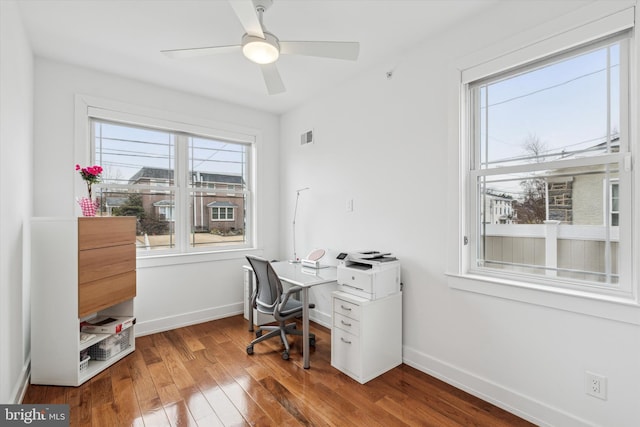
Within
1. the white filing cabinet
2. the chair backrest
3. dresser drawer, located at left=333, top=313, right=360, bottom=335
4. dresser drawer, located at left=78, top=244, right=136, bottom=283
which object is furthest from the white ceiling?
dresser drawer, located at left=333, top=313, right=360, bottom=335

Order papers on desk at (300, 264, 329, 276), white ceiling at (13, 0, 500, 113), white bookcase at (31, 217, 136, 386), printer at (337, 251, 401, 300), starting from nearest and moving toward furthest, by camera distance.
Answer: white ceiling at (13, 0, 500, 113) < white bookcase at (31, 217, 136, 386) < printer at (337, 251, 401, 300) < papers on desk at (300, 264, 329, 276)

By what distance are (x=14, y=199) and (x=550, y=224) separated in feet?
11.8

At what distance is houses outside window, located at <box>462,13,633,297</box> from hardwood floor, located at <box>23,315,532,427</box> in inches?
38.5

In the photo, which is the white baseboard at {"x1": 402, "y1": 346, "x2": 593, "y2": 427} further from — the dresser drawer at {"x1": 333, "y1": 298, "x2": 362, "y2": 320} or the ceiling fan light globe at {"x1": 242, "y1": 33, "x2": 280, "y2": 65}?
the ceiling fan light globe at {"x1": 242, "y1": 33, "x2": 280, "y2": 65}

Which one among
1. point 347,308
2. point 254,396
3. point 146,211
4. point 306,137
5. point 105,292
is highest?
point 306,137

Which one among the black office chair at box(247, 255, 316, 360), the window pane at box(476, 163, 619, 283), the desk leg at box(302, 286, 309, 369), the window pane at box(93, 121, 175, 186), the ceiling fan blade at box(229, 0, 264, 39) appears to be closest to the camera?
the ceiling fan blade at box(229, 0, 264, 39)

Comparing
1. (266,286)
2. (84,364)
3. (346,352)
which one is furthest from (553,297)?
(84,364)

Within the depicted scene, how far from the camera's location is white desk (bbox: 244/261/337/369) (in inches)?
99.0

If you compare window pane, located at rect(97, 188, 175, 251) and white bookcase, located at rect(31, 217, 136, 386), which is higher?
window pane, located at rect(97, 188, 175, 251)

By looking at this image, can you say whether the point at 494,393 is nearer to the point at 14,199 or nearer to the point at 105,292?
the point at 105,292

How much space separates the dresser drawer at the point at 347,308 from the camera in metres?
2.31

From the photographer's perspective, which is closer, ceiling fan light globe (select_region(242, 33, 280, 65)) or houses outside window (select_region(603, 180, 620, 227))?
houses outside window (select_region(603, 180, 620, 227))

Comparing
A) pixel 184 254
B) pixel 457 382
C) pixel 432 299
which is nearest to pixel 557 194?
pixel 432 299

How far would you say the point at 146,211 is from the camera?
3.33 m
